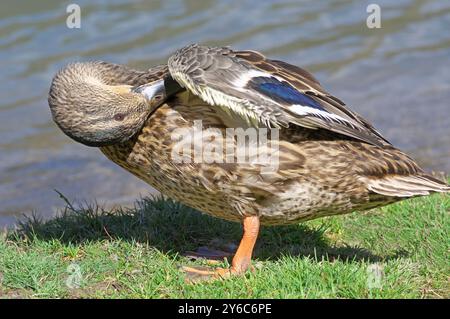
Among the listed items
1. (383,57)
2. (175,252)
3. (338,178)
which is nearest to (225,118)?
(338,178)

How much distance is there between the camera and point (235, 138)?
4660mm

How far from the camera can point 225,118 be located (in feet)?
15.2

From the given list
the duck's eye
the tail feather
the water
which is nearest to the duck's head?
the duck's eye

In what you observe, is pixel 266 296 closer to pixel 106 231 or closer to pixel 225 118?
pixel 225 118

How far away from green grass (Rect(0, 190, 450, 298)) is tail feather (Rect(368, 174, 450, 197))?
0.38 meters

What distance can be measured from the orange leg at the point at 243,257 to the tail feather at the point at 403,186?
26.9 inches

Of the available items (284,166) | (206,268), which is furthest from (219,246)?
(284,166)

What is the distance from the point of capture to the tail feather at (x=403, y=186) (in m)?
4.83

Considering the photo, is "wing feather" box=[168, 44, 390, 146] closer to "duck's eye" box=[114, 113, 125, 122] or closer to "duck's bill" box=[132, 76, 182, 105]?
"duck's bill" box=[132, 76, 182, 105]

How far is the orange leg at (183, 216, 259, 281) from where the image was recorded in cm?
484

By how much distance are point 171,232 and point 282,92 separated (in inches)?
57.6

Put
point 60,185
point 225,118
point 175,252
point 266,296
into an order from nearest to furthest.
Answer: point 266,296, point 225,118, point 175,252, point 60,185

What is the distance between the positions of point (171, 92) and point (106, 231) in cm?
114

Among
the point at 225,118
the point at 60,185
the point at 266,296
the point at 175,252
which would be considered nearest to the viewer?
the point at 266,296
